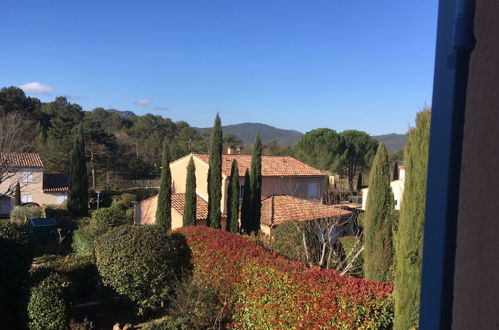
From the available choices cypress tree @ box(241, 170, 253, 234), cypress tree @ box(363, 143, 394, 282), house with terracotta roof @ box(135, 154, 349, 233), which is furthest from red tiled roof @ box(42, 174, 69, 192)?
cypress tree @ box(363, 143, 394, 282)

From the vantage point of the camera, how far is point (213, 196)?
20.8 m

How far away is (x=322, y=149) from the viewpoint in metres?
48.5

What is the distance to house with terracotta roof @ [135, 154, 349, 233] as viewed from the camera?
22.5 metres

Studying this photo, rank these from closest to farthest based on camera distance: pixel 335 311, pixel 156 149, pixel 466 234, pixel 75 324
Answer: pixel 466 234 < pixel 335 311 < pixel 75 324 < pixel 156 149

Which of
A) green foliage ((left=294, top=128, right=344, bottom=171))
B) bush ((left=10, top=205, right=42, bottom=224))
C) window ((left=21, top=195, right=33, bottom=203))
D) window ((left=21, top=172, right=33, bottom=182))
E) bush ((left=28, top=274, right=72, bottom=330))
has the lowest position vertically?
window ((left=21, top=195, right=33, bottom=203))

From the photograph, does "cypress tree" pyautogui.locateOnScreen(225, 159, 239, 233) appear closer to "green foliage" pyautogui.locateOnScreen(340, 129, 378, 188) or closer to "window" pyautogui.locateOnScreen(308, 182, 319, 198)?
"window" pyautogui.locateOnScreen(308, 182, 319, 198)

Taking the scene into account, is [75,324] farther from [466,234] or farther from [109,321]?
[466,234]

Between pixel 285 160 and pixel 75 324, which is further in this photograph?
pixel 285 160

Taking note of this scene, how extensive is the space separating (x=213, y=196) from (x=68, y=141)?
83.3 ft

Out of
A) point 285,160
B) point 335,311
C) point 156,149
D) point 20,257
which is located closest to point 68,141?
point 156,149

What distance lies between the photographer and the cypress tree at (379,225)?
10211mm

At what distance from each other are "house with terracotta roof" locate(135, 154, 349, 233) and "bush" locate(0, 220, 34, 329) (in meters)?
12.4

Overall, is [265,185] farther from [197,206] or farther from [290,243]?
[290,243]

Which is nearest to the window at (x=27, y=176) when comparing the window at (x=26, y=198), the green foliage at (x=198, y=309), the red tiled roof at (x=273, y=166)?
the window at (x=26, y=198)
